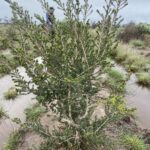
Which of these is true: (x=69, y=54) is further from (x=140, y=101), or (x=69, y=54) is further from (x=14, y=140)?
(x=140, y=101)

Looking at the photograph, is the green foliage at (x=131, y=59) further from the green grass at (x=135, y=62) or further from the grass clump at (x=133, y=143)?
the grass clump at (x=133, y=143)

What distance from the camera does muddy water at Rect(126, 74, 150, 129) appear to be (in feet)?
31.6

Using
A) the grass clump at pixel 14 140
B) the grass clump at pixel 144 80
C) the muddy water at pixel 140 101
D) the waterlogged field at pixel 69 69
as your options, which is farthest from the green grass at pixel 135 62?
the waterlogged field at pixel 69 69

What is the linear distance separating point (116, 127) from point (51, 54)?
381cm

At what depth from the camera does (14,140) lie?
794cm

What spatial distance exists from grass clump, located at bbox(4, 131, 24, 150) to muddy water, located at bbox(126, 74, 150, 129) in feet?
9.99

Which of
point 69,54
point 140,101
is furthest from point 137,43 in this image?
point 69,54

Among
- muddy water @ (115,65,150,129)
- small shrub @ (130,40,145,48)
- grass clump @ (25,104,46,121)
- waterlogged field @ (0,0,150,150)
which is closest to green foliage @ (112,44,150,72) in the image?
muddy water @ (115,65,150,129)

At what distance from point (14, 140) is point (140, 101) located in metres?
4.74

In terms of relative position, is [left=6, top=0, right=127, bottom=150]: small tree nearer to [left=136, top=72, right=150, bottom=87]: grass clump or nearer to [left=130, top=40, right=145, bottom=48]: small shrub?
[left=136, top=72, right=150, bottom=87]: grass clump

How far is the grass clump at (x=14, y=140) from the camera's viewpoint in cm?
775

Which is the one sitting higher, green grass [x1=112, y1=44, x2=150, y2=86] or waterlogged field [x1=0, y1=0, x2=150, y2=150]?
waterlogged field [x1=0, y1=0, x2=150, y2=150]

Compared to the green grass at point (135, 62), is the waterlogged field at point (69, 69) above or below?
above

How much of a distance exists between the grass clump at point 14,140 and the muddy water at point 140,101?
3.05m
